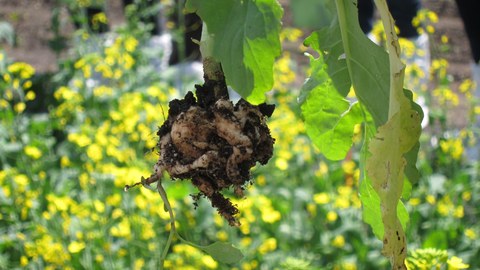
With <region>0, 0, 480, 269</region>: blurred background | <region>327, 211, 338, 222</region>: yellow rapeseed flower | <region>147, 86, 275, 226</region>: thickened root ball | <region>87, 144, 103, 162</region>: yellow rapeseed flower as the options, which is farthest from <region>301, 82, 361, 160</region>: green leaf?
<region>87, 144, 103, 162</region>: yellow rapeseed flower

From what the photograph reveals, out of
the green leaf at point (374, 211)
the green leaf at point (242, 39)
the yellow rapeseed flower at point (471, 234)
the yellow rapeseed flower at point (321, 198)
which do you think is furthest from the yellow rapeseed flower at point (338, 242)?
the green leaf at point (242, 39)

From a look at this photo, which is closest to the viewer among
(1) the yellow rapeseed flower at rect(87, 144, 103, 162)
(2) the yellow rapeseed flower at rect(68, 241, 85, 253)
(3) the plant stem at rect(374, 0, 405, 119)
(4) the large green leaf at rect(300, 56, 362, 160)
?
(3) the plant stem at rect(374, 0, 405, 119)

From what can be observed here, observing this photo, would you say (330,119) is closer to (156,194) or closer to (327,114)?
(327,114)

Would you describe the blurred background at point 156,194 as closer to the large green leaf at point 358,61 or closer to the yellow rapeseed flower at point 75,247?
the yellow rapeseed flower at point 75,247

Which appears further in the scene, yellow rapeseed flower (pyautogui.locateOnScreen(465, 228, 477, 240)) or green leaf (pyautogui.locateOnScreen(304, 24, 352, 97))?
yellow rapeseed flower (pyautogui.locateOnScreen(465, 228, 477, 240))

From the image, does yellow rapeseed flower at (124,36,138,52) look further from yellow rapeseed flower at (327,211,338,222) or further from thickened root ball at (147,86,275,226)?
thickened root ball at (147,86,275,226)

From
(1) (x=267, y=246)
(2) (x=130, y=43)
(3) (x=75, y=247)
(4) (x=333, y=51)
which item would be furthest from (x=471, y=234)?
(4) (x=333, y=51)
